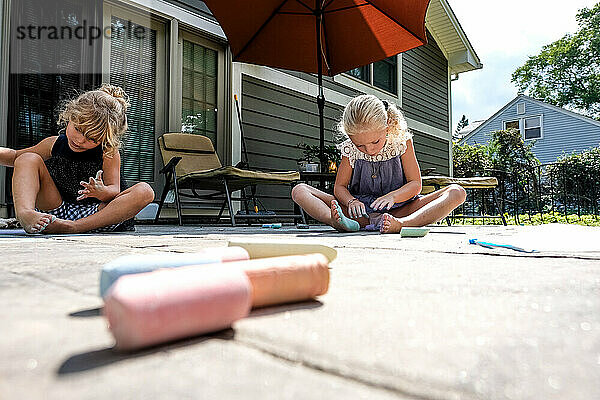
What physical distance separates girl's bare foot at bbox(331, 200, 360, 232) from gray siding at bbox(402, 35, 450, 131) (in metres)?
6.58

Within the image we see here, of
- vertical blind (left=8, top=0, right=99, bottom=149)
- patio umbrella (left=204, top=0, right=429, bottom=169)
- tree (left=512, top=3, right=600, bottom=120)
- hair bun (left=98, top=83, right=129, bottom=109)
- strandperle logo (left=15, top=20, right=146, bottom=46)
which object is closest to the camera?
hair bun (left=98, top=83, right=129, bottom=109)

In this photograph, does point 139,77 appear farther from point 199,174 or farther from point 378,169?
point 378,169

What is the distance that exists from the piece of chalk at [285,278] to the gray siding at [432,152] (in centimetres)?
901

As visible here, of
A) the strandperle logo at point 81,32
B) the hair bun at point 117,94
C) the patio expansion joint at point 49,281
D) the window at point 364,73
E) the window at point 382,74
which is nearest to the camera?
the patio expansion joint at point 49,281

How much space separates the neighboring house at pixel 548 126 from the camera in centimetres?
1966

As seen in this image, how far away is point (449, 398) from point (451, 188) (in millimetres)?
2763

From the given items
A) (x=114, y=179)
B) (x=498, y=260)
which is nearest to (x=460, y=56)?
(x=114, y=179)

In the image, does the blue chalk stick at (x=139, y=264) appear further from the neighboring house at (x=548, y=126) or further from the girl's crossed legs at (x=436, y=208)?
the neighboring house at (x=548, y=126)

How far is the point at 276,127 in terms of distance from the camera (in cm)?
604

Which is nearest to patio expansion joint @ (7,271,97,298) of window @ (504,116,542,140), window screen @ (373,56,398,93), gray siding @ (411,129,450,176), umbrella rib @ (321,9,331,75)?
umbrella rib @ (321,9,331,75)

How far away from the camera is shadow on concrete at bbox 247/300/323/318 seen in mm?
588

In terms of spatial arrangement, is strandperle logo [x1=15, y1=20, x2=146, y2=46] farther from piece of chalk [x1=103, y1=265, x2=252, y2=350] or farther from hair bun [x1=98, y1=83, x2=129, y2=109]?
piece of chalk [x1=103, y1=265, x2=252, y2=350]

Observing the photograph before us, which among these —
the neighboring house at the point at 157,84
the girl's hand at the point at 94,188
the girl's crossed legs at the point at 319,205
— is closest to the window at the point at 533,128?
the neighboring house at the point at 157,84

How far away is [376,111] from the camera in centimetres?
280
